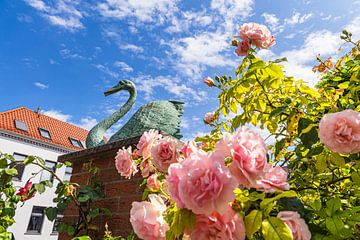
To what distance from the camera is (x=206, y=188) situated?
0.48m

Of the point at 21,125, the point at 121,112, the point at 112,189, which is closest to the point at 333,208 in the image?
the point at 112,189

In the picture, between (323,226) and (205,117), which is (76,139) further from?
Answer: (323,226)

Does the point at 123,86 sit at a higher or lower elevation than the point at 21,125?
lower

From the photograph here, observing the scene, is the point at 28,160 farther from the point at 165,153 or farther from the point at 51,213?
the point at 165,153

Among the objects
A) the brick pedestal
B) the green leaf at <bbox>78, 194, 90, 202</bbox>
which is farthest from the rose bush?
the green leaf at <bbox>78, 194, 90, 202</bbox>

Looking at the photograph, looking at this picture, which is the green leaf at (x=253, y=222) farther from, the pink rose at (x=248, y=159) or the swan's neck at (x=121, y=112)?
the swan's neck at (x=121, y=112)

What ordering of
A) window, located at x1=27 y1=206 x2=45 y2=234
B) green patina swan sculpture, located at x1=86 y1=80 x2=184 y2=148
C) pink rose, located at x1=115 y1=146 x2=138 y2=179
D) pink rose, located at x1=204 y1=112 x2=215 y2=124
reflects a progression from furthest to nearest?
window, located at x1=27 y1=206 x2=45 y2=234
green patina swan sculpture, located at x1=86 y1=80 x2=184 y2=148
pink rose, located at x1=204 y1=112 x2=215 y2=124
pink rose, located at x1=115 y1=146 x2=138 y2=179

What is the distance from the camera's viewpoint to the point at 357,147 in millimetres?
698

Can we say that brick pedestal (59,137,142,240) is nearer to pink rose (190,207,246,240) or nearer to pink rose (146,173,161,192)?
pink rose (146,173,161,192)

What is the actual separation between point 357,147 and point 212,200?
0.50 m

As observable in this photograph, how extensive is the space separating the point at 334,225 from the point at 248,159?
365 mm

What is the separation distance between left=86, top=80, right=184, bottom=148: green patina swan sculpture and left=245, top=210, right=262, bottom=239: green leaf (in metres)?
1.77

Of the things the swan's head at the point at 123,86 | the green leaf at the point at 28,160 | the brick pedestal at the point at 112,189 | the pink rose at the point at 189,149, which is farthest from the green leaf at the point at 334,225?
the swan's head at the point at 123,86

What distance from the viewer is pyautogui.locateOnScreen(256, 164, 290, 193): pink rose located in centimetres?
55
